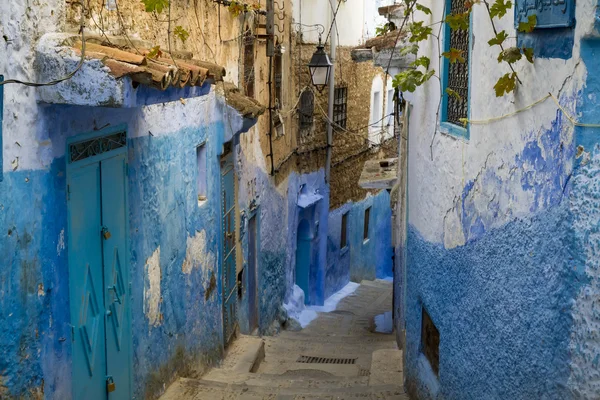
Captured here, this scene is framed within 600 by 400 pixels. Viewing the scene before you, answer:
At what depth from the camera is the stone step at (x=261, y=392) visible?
7652 millimetres

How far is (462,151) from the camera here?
6.23 metres

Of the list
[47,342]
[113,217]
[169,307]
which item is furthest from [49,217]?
[169,307]

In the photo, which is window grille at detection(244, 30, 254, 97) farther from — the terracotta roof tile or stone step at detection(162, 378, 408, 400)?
the terracotta roof tile

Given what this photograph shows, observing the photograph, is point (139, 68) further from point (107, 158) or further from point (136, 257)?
point (136, 257)

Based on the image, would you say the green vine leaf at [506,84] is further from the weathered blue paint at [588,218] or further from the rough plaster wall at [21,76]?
the rough plaster wall at [21,76]

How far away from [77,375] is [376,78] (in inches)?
687

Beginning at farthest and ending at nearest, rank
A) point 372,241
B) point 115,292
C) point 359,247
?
point 372,241
point 359,247
point 115,292

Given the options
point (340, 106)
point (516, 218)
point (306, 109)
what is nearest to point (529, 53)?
point (516, 218)

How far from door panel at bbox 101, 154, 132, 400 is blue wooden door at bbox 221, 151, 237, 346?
3.65 m

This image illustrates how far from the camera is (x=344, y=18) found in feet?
61.0

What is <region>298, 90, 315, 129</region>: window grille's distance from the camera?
16.4 metres

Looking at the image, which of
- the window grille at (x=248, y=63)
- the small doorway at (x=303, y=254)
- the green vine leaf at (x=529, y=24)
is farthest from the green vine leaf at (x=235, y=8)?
the small doorway at (x=303, y=254)

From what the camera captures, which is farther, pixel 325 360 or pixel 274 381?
pixel 325 360

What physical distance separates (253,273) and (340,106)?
6.95m
